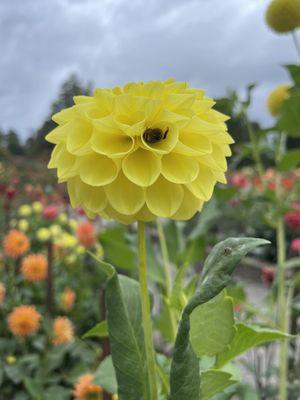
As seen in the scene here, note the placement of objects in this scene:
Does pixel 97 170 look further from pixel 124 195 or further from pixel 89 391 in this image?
pixel 89 391

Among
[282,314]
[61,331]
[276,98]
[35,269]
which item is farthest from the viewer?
[35,269]

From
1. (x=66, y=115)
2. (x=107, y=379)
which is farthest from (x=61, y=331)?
(x=66, y=115)

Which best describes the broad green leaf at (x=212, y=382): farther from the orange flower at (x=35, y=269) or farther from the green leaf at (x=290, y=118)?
the orange flower at (x=35, y=269)

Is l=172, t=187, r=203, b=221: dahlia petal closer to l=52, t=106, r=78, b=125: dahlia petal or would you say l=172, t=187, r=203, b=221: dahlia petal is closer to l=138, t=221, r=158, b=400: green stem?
l=138, t=221, r=158, b=400: green stem

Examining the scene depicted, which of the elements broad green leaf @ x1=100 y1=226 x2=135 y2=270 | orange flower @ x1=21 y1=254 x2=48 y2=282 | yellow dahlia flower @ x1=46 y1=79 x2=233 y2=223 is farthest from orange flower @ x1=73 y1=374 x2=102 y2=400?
orange flower @ x1=21 y1=254 x2=48 y2=282

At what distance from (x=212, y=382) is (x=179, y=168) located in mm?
249

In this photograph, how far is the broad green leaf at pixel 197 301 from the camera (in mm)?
532

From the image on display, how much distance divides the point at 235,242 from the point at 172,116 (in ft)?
0.47

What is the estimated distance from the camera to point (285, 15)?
4.31 feet

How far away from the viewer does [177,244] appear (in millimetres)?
1474

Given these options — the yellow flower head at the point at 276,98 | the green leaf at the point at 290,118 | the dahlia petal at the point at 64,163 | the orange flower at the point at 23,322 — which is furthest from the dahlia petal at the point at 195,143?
the orange flower at the point at 23,322

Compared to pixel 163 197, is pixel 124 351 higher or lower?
lower

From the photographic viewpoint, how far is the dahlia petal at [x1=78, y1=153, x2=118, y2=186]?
573 mm

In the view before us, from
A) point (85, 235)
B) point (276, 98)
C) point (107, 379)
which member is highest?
point (276, 98)
